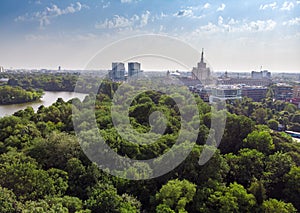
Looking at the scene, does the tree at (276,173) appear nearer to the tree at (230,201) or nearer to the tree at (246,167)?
the tree at (246,167)

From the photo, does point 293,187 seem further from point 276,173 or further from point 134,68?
point 134,68

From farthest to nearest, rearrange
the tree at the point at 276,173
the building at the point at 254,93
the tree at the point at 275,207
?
the building at the point at 254,93 < the tree at the point at 276,173 < the tree at the point at 275,207

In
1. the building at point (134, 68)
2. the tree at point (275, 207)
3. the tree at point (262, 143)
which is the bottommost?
the tree at point (275, 207)

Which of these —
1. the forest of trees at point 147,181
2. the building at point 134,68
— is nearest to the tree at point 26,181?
the forest of trees at point 147,181

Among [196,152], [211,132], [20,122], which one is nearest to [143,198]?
[196,152]

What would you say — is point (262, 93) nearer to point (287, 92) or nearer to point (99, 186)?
point (287, 92)

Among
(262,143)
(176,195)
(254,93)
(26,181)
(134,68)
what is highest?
(134,68)

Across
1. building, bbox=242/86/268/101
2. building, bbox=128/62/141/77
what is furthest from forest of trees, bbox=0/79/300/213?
building, bbox=242/86/268/101

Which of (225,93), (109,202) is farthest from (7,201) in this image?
(225,93)

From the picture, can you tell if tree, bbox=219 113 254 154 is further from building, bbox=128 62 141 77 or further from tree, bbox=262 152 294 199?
building, bbox=128 62 141 77
